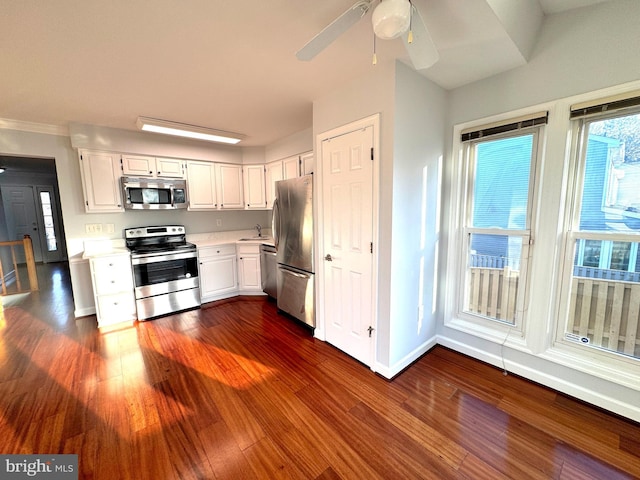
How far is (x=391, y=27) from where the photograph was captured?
1109mm

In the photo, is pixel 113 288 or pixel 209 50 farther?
pixel 113 288

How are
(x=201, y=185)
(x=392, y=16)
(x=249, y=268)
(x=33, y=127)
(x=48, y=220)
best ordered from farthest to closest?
(x=48, y=220) < (x=249, y=268) < (x=201, y=185) < (x=33, y=127) < (x=392, y=16)

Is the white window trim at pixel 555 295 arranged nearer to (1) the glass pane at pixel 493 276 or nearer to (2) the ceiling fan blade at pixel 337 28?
(1) the glass pane at pixel 493 276

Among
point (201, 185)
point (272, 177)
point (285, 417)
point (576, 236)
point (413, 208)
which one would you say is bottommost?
point (285, 417)

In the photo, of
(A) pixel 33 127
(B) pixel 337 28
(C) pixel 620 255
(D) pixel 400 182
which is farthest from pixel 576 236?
(A) pixel 33 127

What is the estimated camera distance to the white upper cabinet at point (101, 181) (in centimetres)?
332

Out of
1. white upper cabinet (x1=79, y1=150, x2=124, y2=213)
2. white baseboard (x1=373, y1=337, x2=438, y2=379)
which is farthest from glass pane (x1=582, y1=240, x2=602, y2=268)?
white upper cabinet (x1=79, y1=150, x2=124, y2=213)

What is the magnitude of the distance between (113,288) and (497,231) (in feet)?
14.2

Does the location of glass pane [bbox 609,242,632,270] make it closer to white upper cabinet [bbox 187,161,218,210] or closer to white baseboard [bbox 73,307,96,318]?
white upper cabinet [bbox 187,161,218,210]

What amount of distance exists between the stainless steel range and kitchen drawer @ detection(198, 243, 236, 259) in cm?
12

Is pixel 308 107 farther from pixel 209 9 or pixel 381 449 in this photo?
pixel 381 449

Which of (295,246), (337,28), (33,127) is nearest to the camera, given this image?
(337,28)

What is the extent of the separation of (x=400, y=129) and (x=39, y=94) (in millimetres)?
3305

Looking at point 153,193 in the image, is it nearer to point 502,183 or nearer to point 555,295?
point 502,183
